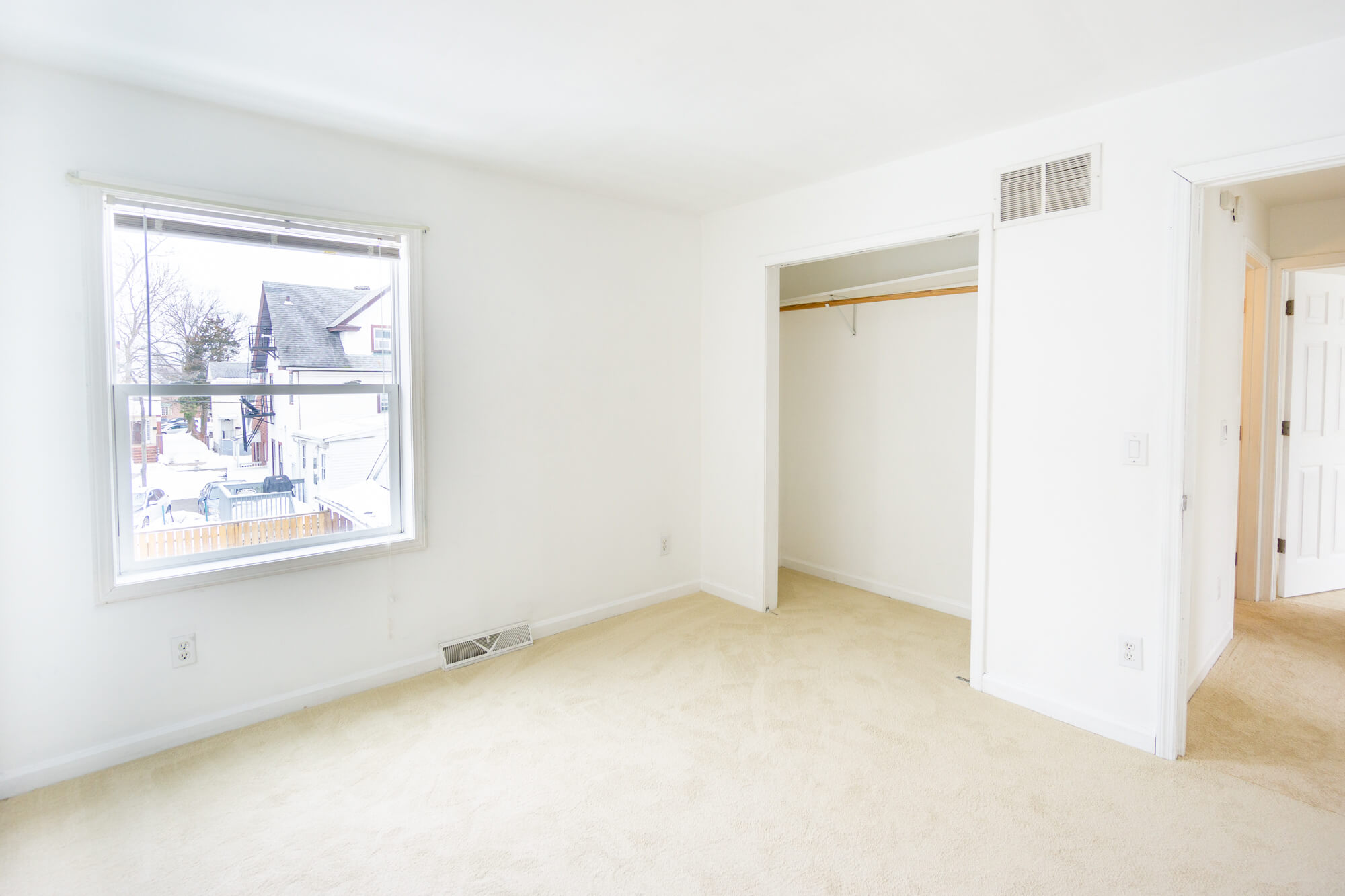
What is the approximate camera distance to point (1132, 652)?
2.58m

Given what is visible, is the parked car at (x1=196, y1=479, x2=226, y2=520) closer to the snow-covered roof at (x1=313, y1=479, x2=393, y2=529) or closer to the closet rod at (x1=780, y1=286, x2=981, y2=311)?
the snow-covered roof at (x1=313, y1=479, x2=393, y2=529)

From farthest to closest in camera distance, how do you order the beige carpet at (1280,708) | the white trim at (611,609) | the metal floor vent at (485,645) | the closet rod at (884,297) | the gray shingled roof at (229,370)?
1. the closet rod at (884,297)
2. the white trim at (611,609)
3. the metal floor vent at (485,645)
4. the gray shingled roof at (229,370)
5. the beige carpet at (1280,708)

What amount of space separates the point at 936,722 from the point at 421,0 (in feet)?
10.3

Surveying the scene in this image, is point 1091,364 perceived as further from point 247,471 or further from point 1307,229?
point 247,471

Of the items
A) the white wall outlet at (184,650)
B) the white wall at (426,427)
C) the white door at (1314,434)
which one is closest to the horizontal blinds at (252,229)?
the white wall at (426,427)

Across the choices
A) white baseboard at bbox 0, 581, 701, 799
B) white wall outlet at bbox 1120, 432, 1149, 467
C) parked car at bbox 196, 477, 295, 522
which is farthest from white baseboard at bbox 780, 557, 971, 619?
parked car at bbox 196, 477, 295, 522

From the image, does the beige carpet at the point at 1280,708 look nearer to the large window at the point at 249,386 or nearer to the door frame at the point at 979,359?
the door frame at the point at 979,359

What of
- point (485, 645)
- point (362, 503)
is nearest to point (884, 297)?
point (485, 645)

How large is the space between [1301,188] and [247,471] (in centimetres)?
540

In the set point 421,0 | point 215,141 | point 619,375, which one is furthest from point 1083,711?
point 215,141

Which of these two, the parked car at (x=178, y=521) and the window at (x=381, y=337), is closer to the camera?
the parked car at (x=178, y=521)

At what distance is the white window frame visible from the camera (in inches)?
93.0

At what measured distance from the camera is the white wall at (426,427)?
7.46 feet

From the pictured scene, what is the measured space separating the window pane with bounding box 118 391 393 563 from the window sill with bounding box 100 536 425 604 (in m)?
0.08
